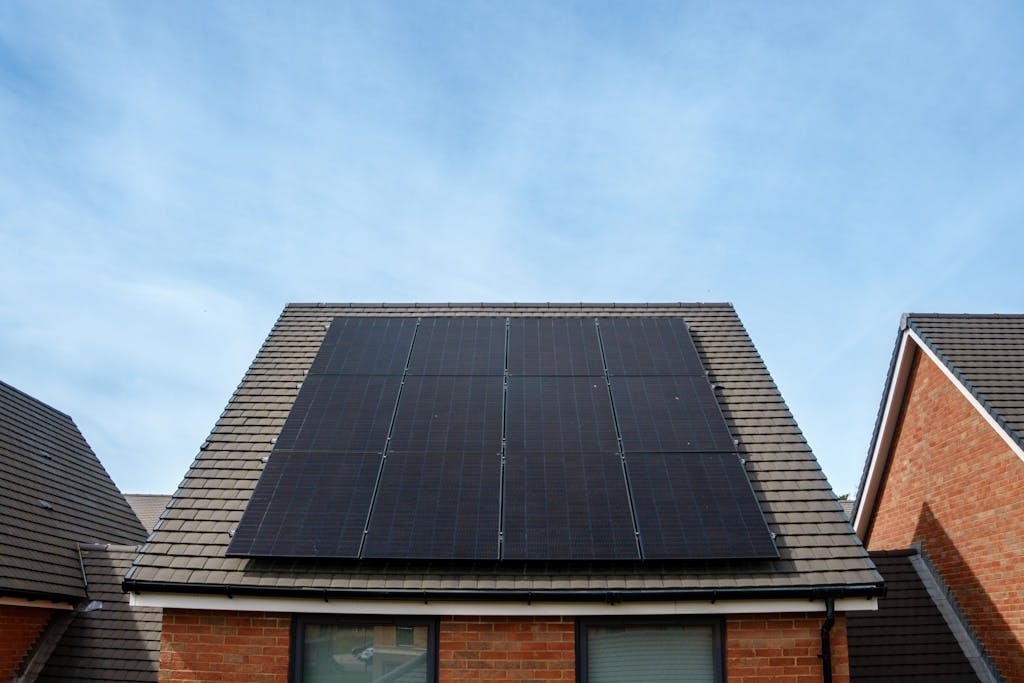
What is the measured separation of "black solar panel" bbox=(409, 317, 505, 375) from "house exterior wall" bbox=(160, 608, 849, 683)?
12.3ft

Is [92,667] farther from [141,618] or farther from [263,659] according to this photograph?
[263,659]

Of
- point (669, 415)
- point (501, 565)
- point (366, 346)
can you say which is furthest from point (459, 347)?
point (501, 565)

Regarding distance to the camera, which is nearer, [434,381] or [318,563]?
[318,563]

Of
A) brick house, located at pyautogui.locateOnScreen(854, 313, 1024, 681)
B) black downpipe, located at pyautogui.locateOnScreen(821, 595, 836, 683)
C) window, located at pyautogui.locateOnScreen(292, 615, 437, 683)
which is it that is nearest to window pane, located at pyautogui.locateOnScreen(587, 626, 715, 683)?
black downpipe, located at pyautogui.locateOnScreen(821, 595, 836, 683)

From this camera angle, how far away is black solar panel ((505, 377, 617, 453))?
9414 mm

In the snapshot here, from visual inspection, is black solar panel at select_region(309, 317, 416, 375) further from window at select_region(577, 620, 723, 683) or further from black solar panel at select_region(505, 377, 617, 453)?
window at select_region(577, 620, 723, 683)

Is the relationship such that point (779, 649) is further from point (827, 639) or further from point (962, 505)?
point (962, 505)

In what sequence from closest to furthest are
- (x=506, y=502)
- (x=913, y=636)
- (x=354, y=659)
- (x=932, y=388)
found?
(x=354, y=659)
(x=506, y=502)
(x=913, y=636)
(x=932, y=388)

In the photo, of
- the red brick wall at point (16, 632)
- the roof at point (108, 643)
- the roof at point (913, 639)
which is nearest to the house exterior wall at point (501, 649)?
the roof at point (913, 639)

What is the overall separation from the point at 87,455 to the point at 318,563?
416 inches

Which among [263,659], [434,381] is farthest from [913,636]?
[263,659]

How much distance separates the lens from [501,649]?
7891 mm

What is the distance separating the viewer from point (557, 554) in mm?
8039

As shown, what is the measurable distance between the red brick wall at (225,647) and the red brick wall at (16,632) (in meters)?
4.36
